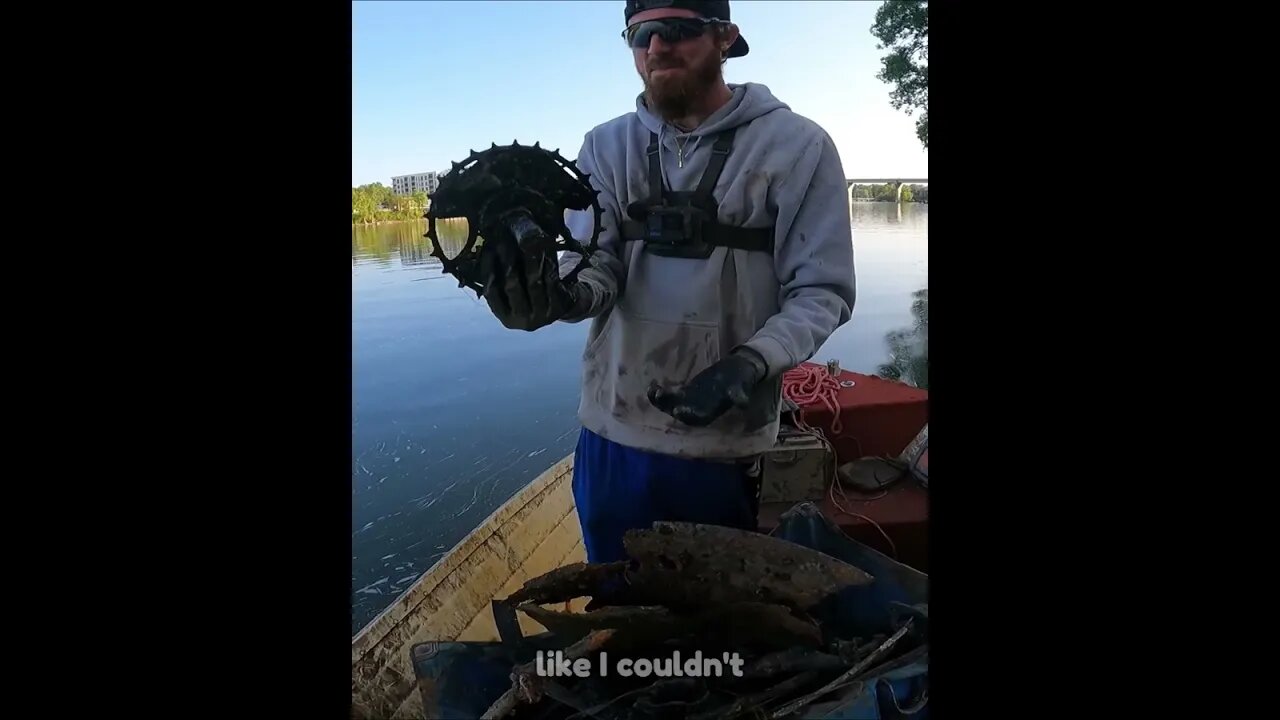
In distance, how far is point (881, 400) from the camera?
1.51m

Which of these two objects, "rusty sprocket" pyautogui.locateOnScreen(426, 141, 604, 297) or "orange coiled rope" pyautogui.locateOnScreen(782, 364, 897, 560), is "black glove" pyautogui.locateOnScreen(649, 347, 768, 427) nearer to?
"rusty sprocket" pyautogui.locateOnScreen(426, 141, 604, 297)

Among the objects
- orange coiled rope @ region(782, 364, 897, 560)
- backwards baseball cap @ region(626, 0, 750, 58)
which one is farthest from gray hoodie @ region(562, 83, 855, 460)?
orange coiled rope @ region(782, 364, 897, 560)

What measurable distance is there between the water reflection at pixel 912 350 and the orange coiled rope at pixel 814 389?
12 centimetres

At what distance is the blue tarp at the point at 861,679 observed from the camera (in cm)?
79

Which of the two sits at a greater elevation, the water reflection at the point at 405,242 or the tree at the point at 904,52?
the tree at the point at 904,52

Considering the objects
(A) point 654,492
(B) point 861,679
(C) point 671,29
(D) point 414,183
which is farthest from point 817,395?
(D) point 414,183

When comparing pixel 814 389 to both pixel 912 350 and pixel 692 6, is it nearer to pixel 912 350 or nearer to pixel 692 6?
pixel 912 350

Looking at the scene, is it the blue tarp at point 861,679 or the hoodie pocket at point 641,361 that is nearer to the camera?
the blue tarp at point 861,679

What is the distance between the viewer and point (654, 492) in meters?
1.03

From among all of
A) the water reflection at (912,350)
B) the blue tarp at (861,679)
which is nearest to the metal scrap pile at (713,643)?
the blue tarp at (861,679)

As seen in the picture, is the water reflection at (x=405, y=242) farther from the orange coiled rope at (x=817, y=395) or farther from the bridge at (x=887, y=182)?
the orange coiled rope at (x=817, y=395)

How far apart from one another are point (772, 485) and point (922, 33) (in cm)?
84
